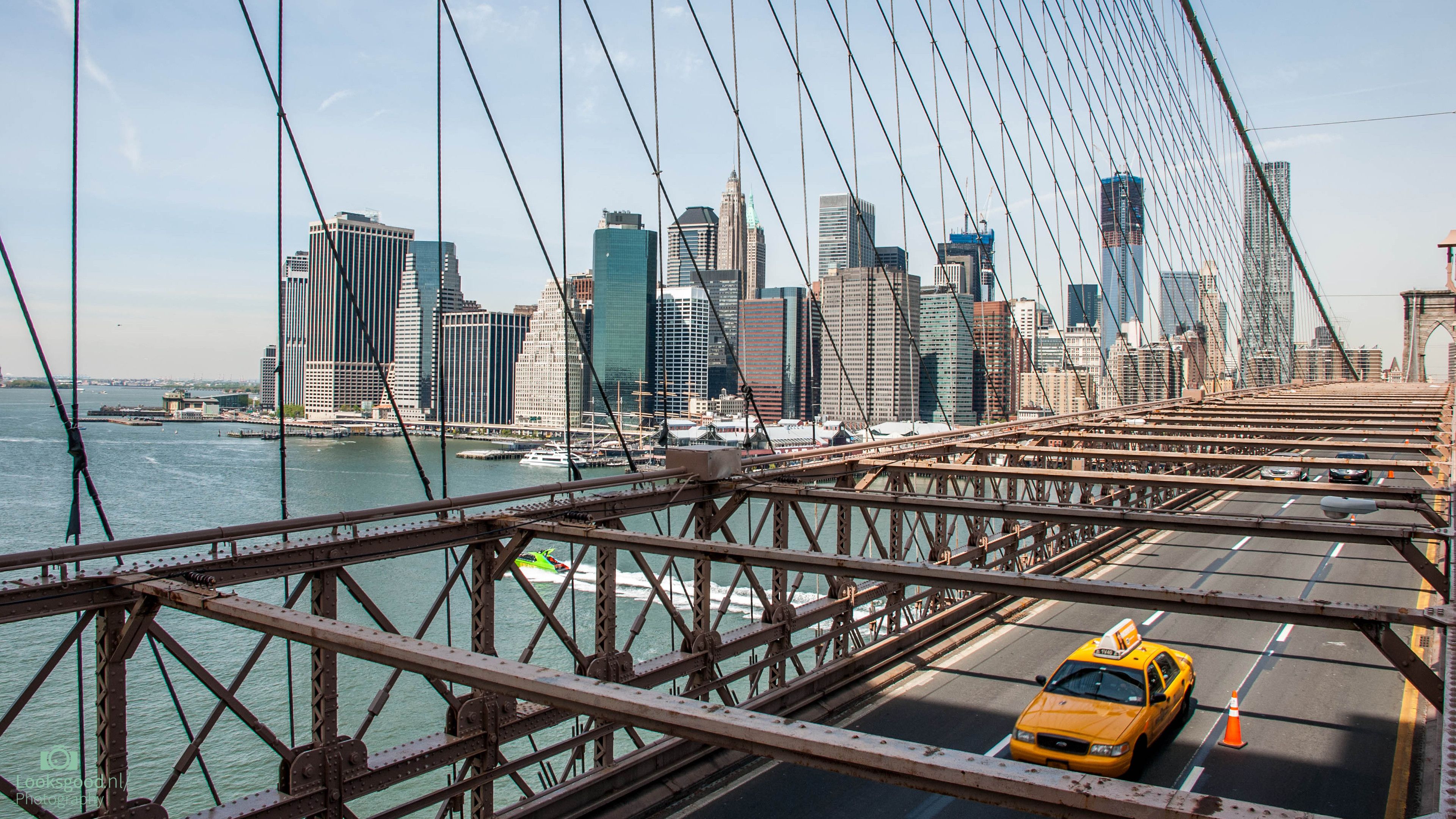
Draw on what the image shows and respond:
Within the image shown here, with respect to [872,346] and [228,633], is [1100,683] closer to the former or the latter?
[228,633]

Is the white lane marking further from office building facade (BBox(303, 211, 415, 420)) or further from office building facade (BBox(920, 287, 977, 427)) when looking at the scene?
office building facade (BBox(920, 287, 977, 427))

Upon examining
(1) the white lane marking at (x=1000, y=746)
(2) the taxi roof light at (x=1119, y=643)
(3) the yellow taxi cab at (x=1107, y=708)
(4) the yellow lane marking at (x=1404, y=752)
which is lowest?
(1) the white lane marking at (x=1000, y=746)

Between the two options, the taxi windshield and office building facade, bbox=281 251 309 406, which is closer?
the taxi windshield

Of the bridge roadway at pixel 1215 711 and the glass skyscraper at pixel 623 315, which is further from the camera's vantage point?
the glass skyscraper at pixel 623 315

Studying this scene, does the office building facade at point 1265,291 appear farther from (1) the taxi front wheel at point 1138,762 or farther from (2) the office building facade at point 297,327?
(2) the office building facade at point 297,327

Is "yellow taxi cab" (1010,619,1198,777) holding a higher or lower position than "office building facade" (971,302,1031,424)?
lower

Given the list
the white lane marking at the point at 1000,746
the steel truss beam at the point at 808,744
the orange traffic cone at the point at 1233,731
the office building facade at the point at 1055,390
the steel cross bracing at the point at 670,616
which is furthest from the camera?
the office building facade at the point at 1055,390

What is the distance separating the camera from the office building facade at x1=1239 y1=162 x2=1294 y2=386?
7150 cm

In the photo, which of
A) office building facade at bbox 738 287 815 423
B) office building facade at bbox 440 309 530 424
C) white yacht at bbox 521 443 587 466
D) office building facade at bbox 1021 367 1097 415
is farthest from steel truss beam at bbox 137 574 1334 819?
office building facade at bbox 1021 367 1097 415

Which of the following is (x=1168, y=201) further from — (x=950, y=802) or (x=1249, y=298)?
(x=950, y=802)

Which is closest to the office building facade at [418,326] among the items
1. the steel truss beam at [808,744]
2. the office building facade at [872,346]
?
the office building facade at [872,346]

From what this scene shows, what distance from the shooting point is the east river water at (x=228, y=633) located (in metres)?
26.3

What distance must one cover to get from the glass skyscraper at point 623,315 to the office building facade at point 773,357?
23.6m

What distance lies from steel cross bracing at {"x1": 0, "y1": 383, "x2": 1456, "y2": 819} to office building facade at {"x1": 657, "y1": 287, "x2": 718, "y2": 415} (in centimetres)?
8517
